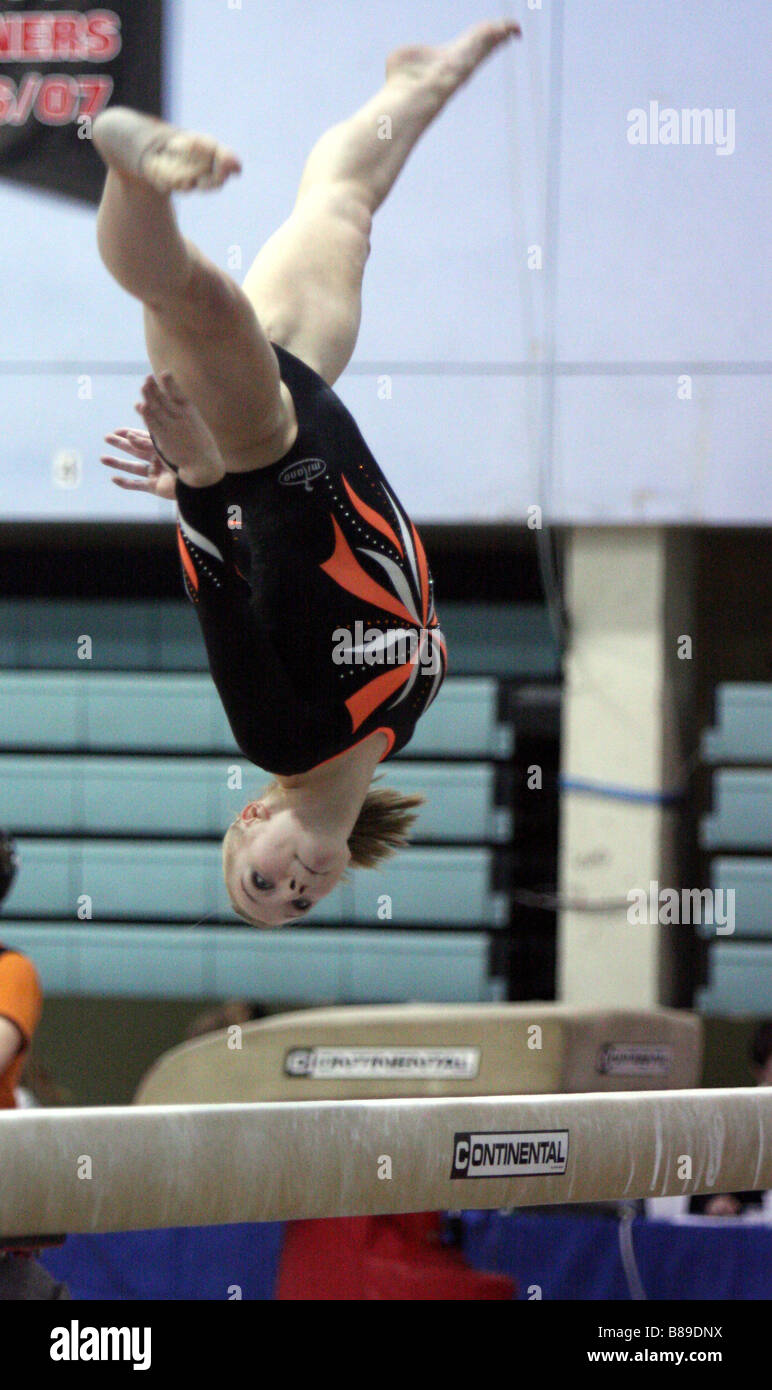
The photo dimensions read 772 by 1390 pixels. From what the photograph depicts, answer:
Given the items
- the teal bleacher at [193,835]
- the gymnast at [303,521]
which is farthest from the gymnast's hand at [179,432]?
the teal bleacher at [193,835]

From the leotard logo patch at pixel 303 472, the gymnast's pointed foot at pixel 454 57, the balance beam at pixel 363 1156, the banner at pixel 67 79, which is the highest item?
the banner at pixel 67 79

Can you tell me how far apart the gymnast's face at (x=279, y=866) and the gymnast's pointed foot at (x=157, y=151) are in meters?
0.90

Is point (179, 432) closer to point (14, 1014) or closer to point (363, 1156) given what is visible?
point (363, 1156)

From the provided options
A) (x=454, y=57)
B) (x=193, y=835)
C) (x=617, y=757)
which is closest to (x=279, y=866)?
(x=454, y=57)

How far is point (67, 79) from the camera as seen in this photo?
13.8 feet

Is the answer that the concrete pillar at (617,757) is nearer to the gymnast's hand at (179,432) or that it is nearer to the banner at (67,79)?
the banner at (67,79)

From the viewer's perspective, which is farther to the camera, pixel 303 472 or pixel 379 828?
pixel 379 828

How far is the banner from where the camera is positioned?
4016mm

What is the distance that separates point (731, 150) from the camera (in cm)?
429

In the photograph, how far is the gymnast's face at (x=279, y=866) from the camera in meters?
2.03

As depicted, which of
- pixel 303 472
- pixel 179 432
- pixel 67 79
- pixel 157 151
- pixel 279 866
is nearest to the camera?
pixel 157 151

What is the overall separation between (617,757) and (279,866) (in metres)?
3.03

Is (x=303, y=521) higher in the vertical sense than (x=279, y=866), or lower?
higher
